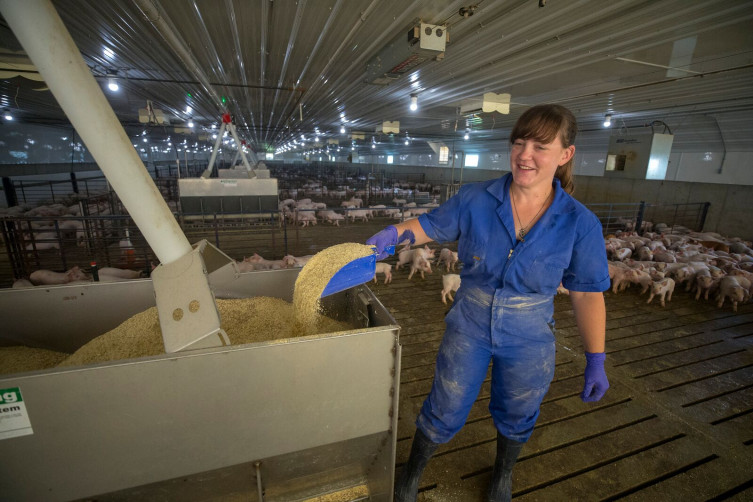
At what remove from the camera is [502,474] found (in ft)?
7.77

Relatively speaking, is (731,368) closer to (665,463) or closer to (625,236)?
(665,463)

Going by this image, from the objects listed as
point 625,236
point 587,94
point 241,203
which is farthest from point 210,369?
point 625,236

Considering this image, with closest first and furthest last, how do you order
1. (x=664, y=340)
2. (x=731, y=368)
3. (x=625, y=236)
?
(x=731, y=368), (x=664, y=340), (x=625, y=236)

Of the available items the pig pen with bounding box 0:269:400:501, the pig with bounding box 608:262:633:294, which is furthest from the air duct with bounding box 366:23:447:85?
the pig with bounding box 608:262:633:294

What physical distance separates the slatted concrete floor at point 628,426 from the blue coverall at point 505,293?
2.65 ft

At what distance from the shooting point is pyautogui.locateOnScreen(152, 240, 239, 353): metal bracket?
1439mm

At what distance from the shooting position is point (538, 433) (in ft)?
9.98

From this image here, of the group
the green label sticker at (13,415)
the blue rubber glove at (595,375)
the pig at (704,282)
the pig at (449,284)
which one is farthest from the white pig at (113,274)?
the pig at (704,282)

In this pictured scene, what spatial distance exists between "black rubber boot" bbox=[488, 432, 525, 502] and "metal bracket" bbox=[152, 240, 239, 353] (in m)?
2.00

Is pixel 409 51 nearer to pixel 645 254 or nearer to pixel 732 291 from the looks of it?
pixel 732 291

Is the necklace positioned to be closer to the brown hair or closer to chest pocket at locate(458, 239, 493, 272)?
chest pocket at locate(458, 239, 493, 272)

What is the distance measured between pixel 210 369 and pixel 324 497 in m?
1.30

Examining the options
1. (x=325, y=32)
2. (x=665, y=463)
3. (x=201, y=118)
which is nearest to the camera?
(x=665, y=463)

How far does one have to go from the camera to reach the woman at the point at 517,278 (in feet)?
6.26
